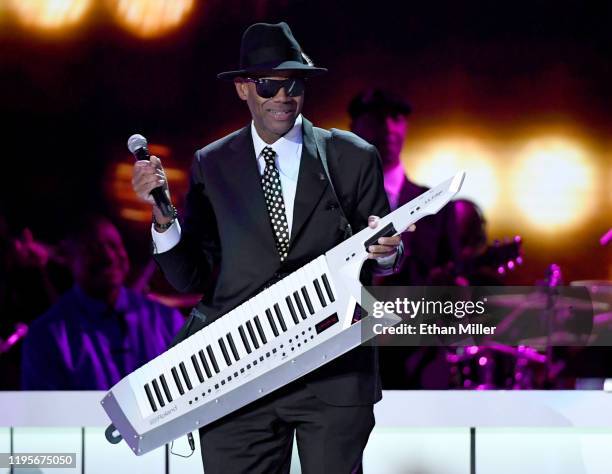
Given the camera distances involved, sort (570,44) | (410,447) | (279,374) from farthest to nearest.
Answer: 1. (570,44)
2. (410,447)
3. (279,374)

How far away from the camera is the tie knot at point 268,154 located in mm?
2605

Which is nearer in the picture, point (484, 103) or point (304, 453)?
point (304, 453)

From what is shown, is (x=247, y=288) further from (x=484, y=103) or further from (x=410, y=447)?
(x=484, y=103)

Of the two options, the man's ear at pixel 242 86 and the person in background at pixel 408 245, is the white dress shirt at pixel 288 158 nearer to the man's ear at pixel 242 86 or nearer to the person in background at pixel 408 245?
the man's ear at pixel 242 86

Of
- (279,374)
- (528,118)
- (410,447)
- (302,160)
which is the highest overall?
(528,118)

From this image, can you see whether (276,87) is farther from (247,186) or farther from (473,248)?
(473,248)

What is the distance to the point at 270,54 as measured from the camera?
102 inches

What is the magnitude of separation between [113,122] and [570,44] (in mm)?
2319

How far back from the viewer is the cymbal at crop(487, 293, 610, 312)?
4562 millimetres

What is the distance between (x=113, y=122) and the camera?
15.2ft

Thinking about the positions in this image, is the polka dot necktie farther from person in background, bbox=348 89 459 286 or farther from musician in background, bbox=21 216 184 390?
musician in background, bbox=21 216 184 390

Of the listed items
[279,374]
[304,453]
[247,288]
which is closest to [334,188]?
[247,288]

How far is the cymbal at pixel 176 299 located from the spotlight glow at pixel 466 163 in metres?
1.28

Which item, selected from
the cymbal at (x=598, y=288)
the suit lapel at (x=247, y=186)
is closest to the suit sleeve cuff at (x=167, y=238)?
the suit lapel at (x=247, y=186)
